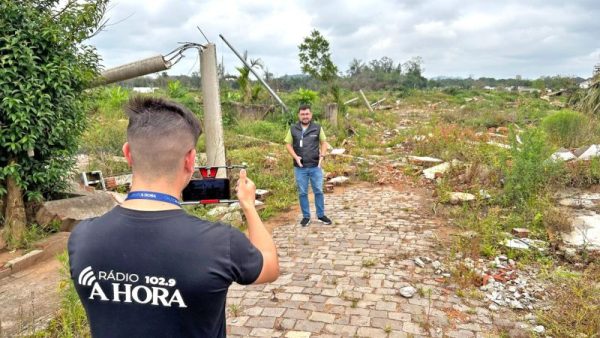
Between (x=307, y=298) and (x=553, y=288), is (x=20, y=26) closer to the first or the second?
(x=307, y=298)

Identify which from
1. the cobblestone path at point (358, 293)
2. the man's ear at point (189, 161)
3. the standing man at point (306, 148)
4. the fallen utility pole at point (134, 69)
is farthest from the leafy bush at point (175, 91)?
the man's ear at point (189, 161)

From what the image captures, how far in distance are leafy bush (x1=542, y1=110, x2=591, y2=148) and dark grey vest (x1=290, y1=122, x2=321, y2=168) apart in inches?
242

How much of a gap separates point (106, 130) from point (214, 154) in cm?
502

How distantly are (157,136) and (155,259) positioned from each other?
1.36 feet

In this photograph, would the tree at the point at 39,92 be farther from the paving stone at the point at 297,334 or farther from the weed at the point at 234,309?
the paving stone at the point at 297,334

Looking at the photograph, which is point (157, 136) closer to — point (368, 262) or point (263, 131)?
point (368, 262)

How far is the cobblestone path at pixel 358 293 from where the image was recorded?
3.27 metres

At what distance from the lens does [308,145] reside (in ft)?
18.5

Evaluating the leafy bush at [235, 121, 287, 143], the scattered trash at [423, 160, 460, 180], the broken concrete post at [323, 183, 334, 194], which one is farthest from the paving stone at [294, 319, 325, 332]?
the leafy bush at [235, 121, 287, 143]

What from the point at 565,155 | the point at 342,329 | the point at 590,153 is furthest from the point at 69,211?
the point at 590,153

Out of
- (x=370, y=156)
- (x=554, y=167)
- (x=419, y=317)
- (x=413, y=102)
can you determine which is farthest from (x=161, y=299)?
(x=413, y=102)

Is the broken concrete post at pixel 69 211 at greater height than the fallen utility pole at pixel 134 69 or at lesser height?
lesser

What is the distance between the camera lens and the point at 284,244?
5312mm

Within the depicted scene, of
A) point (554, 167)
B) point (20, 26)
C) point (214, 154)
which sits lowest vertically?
point (554, 167)
